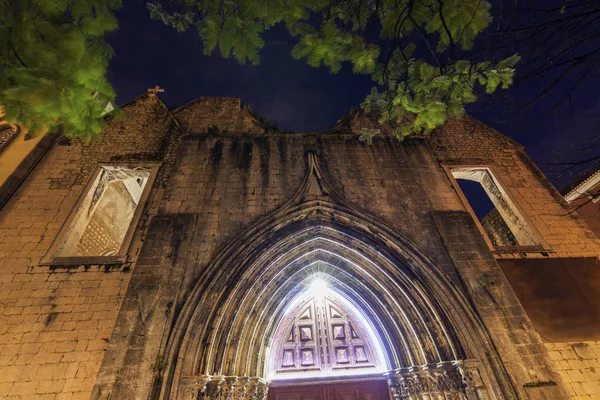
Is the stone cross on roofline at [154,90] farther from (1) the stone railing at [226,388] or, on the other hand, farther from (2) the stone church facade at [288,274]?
(1) the stone railing at [226,388]

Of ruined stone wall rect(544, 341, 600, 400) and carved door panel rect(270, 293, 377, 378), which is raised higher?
carved door panel rect(270, 293, 377, 378)

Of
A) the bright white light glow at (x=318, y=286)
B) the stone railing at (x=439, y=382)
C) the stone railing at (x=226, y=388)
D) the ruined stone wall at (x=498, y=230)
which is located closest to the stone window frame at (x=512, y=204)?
the ruined stone wall at (x=498, y=230)

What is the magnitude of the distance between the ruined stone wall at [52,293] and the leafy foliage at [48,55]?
11.3 feet

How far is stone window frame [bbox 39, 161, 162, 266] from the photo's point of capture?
5.29m

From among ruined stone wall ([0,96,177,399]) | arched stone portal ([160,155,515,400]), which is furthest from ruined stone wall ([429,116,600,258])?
ruined stone wall ([0,96,177,399])

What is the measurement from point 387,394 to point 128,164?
7.96m

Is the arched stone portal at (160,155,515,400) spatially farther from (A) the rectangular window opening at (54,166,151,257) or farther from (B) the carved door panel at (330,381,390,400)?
(A) the rectangular window opening at (54,166,151,257)

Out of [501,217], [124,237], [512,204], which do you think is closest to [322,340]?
[124,237]

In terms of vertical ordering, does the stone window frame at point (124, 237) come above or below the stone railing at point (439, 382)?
above

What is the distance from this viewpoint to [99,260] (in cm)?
534

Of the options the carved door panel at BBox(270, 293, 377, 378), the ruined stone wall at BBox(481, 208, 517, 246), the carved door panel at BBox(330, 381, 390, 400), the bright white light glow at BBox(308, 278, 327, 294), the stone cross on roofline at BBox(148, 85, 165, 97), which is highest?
the stone cross on roofline at BBox(148, 85, 165, 97)

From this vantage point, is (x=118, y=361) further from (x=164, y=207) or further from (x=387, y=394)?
(x=387, y=394)

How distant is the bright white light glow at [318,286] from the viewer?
6.36m

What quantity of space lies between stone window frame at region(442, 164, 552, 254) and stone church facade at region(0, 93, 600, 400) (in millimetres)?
47
